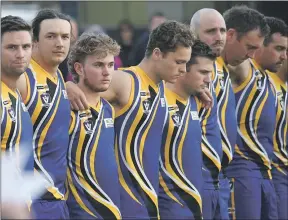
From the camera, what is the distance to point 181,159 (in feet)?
22.7

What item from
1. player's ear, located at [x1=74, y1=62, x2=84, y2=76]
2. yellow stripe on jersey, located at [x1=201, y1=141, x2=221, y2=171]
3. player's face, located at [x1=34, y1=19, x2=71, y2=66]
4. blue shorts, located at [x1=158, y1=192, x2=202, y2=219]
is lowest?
blue shorts, located at [x1=158, y1=192, x2=202, y2=219]

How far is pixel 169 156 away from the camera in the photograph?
6883 millimetres

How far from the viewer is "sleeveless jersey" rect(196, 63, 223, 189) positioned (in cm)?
738

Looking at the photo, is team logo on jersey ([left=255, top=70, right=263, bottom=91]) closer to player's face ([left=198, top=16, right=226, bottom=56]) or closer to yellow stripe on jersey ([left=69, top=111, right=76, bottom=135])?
player's face ([left=198, top=16, right=226, bottom=56])

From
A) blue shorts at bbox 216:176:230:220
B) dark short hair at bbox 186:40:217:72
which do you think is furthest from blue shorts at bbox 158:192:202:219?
dark short hair at bbox 186:40:217:72

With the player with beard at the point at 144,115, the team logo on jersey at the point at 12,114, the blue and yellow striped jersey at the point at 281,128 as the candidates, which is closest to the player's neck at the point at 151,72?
the player with beard at the point at 144,115

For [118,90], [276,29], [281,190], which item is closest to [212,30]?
[276,29]

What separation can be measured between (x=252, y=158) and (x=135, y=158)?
213 centimetres

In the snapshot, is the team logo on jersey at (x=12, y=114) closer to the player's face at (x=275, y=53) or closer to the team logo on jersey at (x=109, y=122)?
the team logo on jersey at (x=109, y=122)

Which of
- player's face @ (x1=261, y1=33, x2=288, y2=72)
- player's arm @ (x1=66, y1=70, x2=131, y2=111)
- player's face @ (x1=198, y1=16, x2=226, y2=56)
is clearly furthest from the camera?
player's face @ (x1=261, y1=33, x2=288, y2=72)

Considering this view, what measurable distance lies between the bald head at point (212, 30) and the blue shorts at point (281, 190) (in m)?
1.81

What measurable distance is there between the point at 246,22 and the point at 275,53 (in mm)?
709

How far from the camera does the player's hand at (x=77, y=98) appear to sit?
6055 millimetres

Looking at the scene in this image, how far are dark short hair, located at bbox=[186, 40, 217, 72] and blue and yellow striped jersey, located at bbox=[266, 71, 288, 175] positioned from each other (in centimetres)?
174
